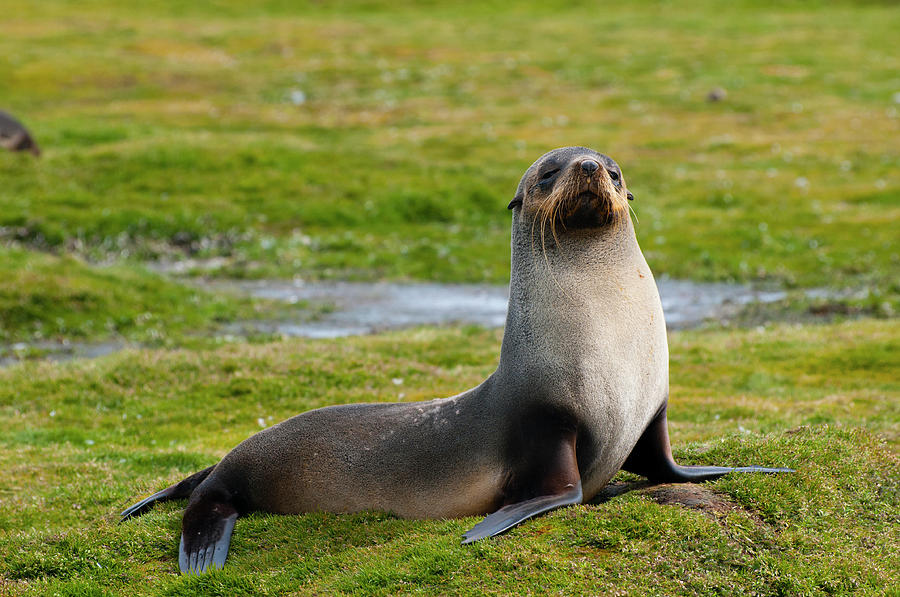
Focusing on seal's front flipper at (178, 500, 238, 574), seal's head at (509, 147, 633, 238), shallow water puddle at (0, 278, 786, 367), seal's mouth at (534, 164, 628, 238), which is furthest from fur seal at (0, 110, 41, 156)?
seal's mouth at (534, 164, 628, 238)

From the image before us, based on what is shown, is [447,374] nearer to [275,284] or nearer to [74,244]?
[275,284]

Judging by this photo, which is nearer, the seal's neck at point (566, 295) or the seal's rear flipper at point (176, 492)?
the seal's neck at point (566, 295)

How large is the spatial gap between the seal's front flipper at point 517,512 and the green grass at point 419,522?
0.09m

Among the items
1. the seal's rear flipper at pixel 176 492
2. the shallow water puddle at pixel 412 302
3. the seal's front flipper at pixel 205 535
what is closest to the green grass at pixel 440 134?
the shallow water puddle at pixel 412 302

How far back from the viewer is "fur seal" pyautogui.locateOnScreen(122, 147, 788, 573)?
26.0 feet

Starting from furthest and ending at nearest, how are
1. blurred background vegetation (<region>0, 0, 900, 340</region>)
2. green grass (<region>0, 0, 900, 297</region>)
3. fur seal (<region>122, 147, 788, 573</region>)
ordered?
green grass (<region>0, 0, 900, 297</region>)
blurred background vegetation (<region>0, 0, 900, 340</region>)
fur seal (<region>122, 147, 788, 573</region>)

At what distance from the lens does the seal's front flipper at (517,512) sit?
7367mm

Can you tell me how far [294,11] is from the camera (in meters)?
84.5

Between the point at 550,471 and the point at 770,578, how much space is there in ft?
5.58

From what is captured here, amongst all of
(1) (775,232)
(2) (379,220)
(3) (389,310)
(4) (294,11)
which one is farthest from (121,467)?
(4) (294,11)

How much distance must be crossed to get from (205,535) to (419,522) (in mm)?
1811

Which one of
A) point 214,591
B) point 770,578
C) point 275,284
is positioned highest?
point 770,578

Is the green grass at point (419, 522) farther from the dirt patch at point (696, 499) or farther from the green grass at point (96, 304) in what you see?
the green grass at point (96, 304)

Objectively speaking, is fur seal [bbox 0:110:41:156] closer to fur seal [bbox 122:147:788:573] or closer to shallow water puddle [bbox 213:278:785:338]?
shallow water puddle [bbox 213:278:785:338]
